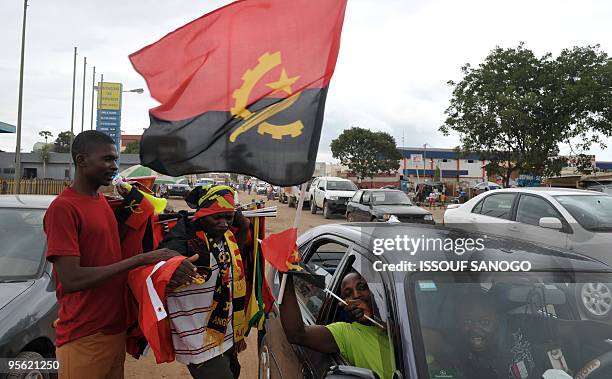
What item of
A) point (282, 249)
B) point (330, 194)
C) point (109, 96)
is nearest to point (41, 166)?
point (109, 96)

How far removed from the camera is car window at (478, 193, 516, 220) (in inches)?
287

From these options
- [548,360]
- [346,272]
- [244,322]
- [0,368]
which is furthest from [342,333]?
[0,368]

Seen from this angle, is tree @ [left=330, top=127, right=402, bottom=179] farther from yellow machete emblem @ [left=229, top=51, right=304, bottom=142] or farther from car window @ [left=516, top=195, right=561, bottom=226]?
yellow machete emblem @ [left=229, top=51, right=304, bottom=142]

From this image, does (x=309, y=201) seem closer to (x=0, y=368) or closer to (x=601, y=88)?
(x=601, y=88)

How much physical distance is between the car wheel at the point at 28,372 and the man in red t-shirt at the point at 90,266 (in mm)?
901

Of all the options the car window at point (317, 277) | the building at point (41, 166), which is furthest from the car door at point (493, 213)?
the building at point (41, 166)

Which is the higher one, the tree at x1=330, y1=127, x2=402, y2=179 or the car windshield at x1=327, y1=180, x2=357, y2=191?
the tree at x1=330, y1=127, x2=402, y2=179

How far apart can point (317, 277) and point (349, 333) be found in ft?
1.02

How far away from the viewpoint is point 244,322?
260cm

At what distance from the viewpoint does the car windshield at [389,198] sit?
1387 cm

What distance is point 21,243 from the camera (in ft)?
12.1

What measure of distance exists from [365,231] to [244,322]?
89 centimetres

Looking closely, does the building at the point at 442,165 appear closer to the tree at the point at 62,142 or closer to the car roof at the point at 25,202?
the tree at the point at 62,142

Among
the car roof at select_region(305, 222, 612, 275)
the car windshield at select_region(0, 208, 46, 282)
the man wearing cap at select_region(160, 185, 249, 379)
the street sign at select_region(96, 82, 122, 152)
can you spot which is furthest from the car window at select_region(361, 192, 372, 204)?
the street sign at select_region(96, 82, 122, 152)
